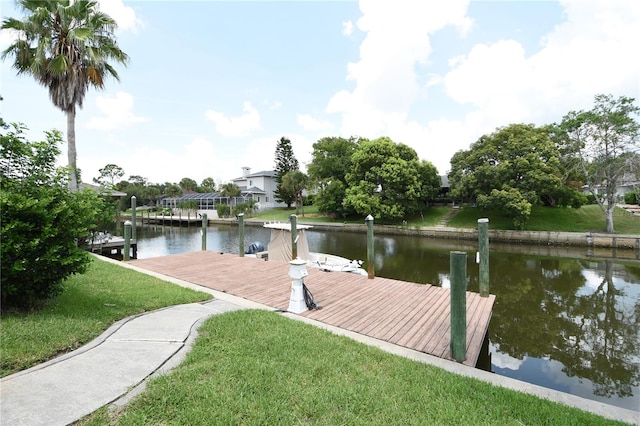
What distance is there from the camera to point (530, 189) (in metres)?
20.0

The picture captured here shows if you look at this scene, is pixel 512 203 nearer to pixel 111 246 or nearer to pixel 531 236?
pixel 531 236

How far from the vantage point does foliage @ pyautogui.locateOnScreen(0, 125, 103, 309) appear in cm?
353

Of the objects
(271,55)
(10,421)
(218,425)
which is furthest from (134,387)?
(271,55)

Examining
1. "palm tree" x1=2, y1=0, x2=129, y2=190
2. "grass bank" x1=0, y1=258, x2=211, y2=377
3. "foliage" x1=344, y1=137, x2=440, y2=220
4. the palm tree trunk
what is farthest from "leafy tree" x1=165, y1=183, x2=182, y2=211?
"grass bank" x1=0, y1=258, x2=211, y2=377

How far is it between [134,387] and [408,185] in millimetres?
25340

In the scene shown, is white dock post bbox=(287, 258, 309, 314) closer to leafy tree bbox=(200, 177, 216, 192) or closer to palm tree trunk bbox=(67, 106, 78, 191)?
palm tree trunk bbox=(67, 106, 78, 191)

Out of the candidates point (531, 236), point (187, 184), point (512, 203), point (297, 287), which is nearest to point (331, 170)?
point (512, 203)

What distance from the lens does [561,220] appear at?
2086 centimetres

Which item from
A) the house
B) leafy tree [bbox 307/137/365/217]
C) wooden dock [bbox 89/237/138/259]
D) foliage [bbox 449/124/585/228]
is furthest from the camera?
the house

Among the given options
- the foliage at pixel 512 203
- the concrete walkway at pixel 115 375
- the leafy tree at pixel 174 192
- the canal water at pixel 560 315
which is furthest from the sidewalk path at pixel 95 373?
the leafy tree at pixel 174 192

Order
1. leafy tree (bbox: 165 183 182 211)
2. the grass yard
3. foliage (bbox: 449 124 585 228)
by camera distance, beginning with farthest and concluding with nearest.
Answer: leafy tree (bbox: 165 183 182 211)
foliage (bbox: 449 124 585 228)
the grass yard

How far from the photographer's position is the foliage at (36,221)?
11.6 feet

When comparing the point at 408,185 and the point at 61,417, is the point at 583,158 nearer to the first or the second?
the point at 408,185

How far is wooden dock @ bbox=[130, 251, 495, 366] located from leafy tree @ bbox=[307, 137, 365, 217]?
23.0 m
